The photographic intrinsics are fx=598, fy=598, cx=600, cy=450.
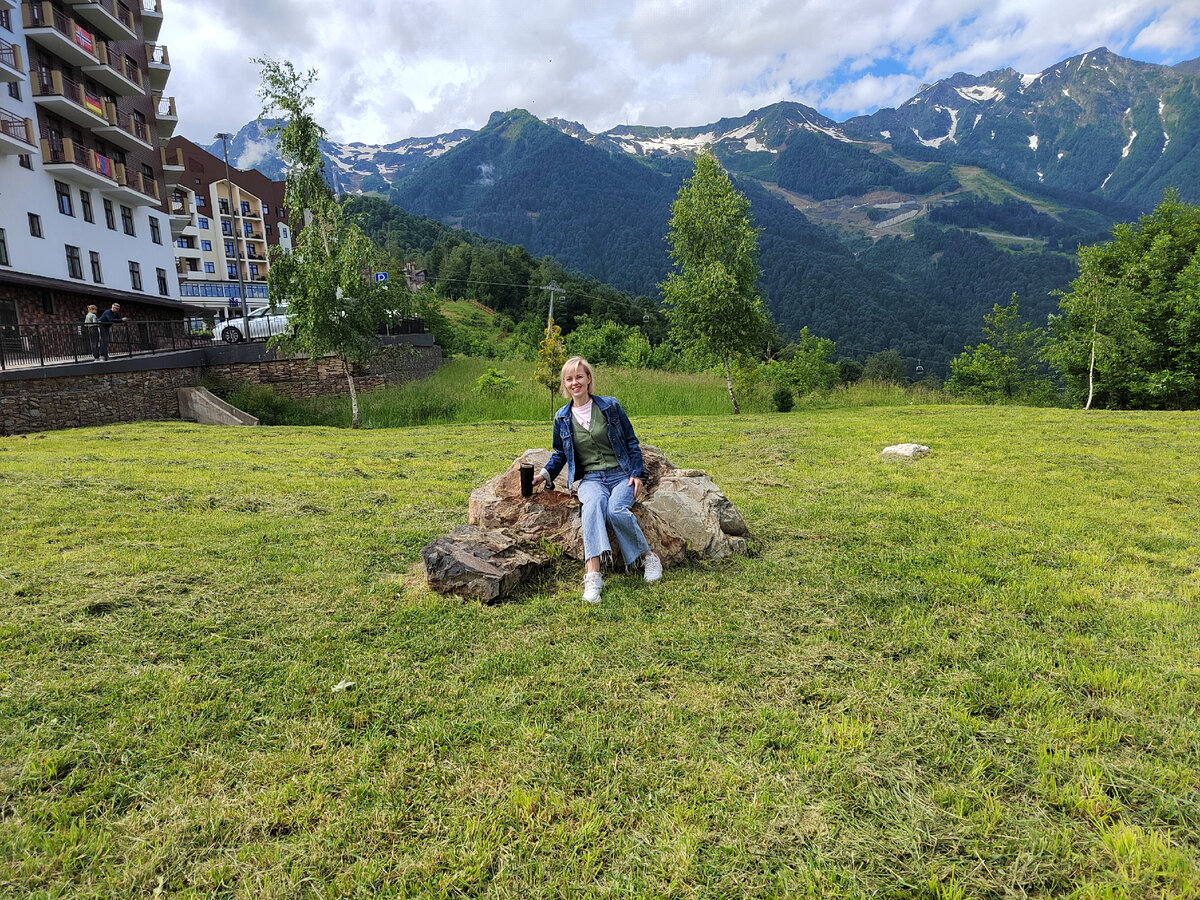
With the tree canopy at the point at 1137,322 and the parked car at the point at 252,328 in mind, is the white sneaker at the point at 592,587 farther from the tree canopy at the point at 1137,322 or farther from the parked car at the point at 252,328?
the parked car at the point at 252,328

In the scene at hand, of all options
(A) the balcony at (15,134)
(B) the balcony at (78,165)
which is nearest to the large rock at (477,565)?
(A) the balcony at (15,134)

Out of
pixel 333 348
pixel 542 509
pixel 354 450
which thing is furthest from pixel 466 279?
pixel 542 509

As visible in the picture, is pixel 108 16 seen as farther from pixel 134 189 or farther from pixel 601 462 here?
pixel 601 462

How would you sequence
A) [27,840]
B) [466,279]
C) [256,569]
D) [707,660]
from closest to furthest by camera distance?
[27,840], [707,660], [256,569], [466,279]

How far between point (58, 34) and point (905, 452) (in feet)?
134

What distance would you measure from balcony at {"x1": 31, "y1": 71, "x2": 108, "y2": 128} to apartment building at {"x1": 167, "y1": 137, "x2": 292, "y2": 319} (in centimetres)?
2688

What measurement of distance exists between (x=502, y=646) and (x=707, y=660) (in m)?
1.39

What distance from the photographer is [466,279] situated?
80938 mm

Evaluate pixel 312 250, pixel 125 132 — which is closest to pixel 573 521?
pixel 312 250

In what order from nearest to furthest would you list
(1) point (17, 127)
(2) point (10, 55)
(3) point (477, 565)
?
(3) point (477, 565) → (2) point (10, 55) → (1) point (17, 127)

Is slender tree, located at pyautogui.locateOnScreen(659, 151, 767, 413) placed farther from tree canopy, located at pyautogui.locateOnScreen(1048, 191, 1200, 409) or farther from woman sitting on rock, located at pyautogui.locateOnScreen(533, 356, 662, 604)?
woman sitting on rock, located at pyautogui.locateOnScreen(533, 356, 662, 604)

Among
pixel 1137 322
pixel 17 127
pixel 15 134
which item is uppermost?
pixel 17 127

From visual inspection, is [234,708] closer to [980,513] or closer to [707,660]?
[707,660]

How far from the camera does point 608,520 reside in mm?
5359
